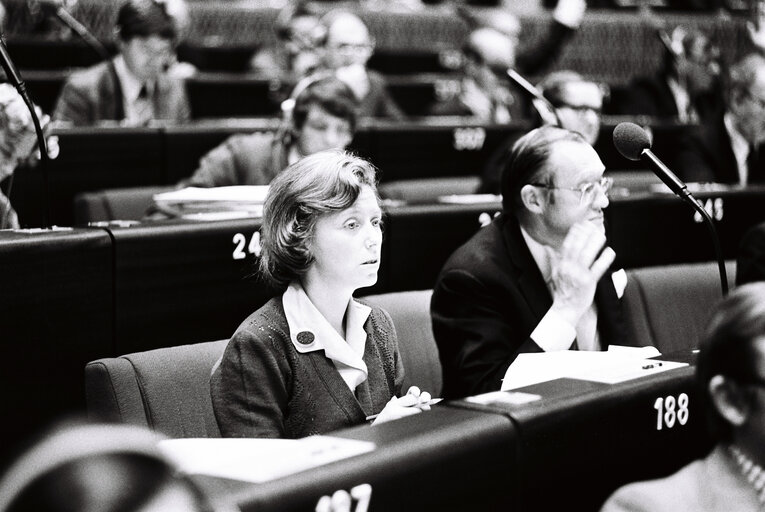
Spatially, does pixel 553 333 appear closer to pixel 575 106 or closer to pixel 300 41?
pixel 575 106

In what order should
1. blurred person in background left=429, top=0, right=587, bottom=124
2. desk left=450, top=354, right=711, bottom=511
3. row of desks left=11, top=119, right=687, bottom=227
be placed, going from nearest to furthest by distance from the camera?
desk left=450, top=354, right=711, bottom=511
row of desks left=11, top=119, right=687, bottom=227
blurred person in background left=429, top=0, right=587, bottom=124

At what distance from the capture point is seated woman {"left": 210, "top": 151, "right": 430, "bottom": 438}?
1.97 meters

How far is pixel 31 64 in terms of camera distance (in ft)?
18.9

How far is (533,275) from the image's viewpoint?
256cm

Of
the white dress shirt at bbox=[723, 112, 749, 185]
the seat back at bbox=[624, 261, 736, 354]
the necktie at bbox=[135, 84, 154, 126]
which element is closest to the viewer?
the seat back at bbox=[624, 261, 736, 354]

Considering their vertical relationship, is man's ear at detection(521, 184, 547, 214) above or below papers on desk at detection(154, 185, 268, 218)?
above

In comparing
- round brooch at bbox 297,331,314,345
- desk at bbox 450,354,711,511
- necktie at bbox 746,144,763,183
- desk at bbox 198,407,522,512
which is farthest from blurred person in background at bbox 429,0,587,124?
desk at bbox 198,407,522,512

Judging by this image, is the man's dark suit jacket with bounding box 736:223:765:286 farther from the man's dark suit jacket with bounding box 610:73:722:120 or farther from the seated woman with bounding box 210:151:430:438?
the man's dark suit jacket with bounding box 610:73:722:120

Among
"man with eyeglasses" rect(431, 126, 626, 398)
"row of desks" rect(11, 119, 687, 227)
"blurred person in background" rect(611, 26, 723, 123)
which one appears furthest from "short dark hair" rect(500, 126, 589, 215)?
"blurred person in background" rect(611, 26, 723, 123)

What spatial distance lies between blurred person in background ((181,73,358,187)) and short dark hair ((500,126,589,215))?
911mm

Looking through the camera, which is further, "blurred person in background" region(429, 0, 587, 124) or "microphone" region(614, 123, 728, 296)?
"blurred person in background" region(429, 0, 587, 124)

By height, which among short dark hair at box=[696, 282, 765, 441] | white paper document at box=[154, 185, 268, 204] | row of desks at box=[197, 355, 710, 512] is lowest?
white paper document at box=[154, 185, 268, 204]

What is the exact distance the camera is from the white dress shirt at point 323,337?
2031 millimetres

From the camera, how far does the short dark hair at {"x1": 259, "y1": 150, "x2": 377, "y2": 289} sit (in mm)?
2094
